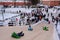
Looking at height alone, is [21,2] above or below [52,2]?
above

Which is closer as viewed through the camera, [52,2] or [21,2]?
[21,2]

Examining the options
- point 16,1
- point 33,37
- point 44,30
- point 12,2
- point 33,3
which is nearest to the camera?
point 33,37

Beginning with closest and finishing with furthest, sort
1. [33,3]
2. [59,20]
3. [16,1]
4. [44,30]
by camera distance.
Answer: [44,30], [59,20], [33,3], [16,1]

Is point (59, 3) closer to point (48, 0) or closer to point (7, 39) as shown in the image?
point (48, 0)

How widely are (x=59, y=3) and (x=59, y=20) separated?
1424 cm

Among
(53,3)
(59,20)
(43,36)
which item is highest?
(43,36)

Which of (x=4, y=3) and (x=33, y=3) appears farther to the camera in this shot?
(x=4, y=3)

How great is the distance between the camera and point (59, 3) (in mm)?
20422

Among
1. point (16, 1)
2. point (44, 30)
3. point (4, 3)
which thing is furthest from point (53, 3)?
point (44, 30)

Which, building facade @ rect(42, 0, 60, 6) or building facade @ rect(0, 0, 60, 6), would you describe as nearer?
building facade @ rect(0, 0, 60, 6)

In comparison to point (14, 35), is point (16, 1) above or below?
below

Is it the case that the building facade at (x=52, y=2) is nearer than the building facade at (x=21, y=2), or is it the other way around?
the building facade at (x=21, y=2)

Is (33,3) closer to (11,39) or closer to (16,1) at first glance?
(16,1)

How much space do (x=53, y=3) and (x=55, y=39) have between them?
17.2m
